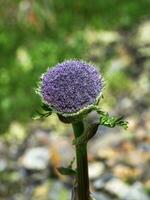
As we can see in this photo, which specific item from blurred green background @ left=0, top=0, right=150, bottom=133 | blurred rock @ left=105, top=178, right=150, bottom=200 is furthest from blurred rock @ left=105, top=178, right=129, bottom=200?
blurred green background @ left=0, top=0, right=150, bottom=133

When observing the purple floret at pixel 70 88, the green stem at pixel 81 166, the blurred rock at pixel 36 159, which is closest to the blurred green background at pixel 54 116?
the blurred rock at pixel 36 159

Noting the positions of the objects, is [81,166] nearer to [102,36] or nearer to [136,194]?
[136,194]

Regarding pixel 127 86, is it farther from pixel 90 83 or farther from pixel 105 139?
pixel 90 83

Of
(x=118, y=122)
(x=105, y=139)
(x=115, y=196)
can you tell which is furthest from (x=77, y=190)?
(x=105, y=139)

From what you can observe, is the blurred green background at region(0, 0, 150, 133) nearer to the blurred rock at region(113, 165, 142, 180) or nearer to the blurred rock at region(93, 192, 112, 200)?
the blurred rock at region(113, 165, 142, 180)

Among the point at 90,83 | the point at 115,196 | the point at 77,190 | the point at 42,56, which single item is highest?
the point at 42,56

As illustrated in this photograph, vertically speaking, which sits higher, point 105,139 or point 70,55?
point 70,55

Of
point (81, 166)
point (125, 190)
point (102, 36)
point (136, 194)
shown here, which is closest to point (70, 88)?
point (81, 166)

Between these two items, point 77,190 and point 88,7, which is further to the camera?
point 88,7
